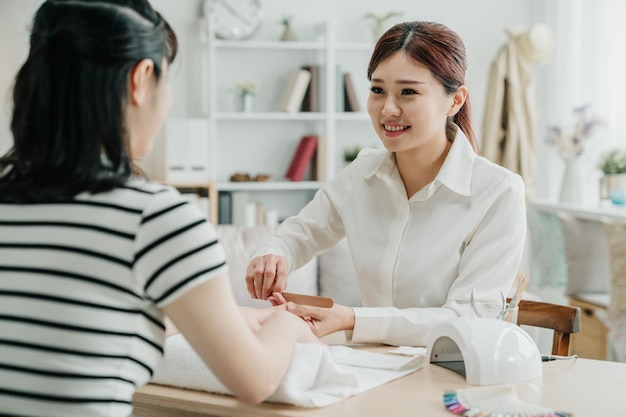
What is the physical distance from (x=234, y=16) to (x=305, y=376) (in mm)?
4367

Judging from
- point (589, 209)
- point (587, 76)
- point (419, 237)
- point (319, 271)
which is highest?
point (587, 76)

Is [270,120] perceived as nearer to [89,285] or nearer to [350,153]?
[350,153]

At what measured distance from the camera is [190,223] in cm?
109

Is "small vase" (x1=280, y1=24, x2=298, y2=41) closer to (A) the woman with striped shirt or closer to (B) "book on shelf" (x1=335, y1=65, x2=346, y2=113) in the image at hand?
(B) "book on shelf" (x1=335, y1=65, x2=346, y2=113)

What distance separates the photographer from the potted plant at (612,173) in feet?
15.0

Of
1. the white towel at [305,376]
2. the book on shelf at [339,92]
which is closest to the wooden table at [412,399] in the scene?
the white towel at [305,376]

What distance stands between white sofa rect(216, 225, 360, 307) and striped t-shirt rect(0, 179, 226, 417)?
90.9 inches

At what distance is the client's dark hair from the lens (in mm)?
1098

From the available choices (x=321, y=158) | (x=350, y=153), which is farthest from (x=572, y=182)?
(x=321, y=158)

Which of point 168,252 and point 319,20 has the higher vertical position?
point 319,20

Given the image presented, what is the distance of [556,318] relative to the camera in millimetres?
1900

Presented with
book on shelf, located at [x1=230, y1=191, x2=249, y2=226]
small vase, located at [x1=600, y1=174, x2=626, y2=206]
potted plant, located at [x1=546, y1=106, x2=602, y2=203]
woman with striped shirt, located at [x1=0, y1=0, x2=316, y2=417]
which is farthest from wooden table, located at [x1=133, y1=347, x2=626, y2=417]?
book on shelf, located at [x1=230, y1=191, x2=249, y2=226]

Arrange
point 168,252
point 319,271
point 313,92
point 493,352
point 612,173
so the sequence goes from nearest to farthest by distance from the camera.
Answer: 1. point 168,252
2. point 493,352
3. point 319,271
4. point 612,173
5. point 313,92

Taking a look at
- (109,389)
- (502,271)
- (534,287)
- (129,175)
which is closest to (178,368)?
(109,389)
